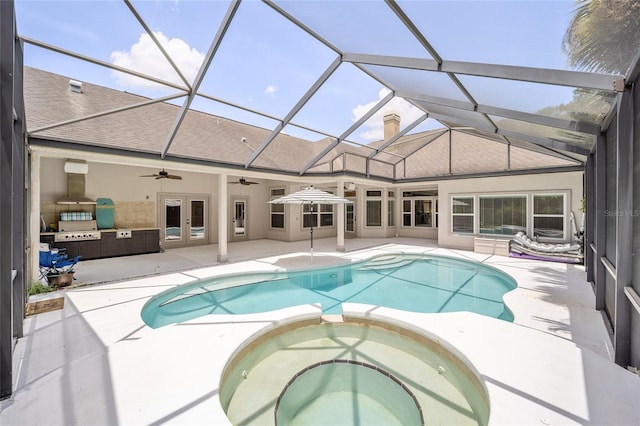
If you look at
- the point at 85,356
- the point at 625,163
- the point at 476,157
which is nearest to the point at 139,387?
the point at 85,356

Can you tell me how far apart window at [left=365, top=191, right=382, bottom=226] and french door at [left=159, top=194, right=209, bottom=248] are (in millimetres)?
8882

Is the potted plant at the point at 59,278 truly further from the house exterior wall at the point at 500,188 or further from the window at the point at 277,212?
the house exterior wall at the point at 500,188

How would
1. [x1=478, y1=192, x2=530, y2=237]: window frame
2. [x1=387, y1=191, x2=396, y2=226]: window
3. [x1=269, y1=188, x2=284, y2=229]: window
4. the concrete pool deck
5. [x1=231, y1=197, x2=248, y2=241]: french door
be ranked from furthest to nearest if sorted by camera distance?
[x1=387, y1=191, x2=396, y2=226]: window → [x1=269, y1=188, x2=284, y2=229]: window → [x1=231, y1=197, x2=248, y2=241]: french door → [x1=478, y1=192, x2=530, y2=237]: window frame → the concrete pool deck

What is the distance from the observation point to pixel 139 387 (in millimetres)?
2822

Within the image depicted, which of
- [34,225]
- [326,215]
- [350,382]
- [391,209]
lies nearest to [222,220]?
[34,225]

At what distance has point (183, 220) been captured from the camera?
41.8ft

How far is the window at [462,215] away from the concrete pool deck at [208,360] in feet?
20.8

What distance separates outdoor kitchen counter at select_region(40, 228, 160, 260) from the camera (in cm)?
921

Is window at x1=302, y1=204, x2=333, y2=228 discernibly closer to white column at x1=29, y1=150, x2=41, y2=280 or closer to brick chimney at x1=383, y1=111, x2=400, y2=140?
brick chimney at x1=383, y1=111, x2=400, y2=140

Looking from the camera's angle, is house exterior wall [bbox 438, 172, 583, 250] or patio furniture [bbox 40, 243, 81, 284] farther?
house exterior wall [bbox 438, 172, 583, 250]

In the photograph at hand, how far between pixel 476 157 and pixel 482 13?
34.1ft

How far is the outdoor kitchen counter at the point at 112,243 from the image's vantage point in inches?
363

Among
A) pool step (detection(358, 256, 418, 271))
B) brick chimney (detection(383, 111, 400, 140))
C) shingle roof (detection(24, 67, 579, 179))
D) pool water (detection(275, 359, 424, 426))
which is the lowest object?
pool water (detection(275, 359, 424, 426))

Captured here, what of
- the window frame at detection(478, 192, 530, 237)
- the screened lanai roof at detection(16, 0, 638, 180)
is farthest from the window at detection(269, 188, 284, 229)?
the window frame at detection(478, 192, 530, 237)
